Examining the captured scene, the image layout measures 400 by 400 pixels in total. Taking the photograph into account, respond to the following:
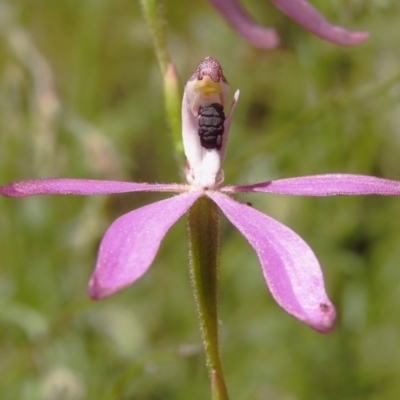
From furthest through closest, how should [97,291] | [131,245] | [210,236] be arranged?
[210,236], [131,245], [97,291]

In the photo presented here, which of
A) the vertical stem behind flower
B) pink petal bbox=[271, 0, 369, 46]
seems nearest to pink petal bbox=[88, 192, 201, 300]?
the vertical stem behind flower

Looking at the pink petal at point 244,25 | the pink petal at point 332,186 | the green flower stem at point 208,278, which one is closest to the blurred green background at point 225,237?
the pink petal at point 244,25

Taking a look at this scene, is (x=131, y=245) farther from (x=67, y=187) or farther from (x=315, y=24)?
(x=315, y=24)

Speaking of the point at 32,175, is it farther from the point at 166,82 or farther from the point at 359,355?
the point at 359,355

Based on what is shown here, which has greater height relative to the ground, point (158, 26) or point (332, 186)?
point (158, 26)

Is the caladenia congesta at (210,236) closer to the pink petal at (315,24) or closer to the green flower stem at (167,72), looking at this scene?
the green flower stem at (167,72)

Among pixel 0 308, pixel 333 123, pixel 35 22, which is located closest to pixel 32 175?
pixel 0 308

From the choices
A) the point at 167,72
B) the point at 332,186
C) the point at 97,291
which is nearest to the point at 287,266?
the point at 332,186
